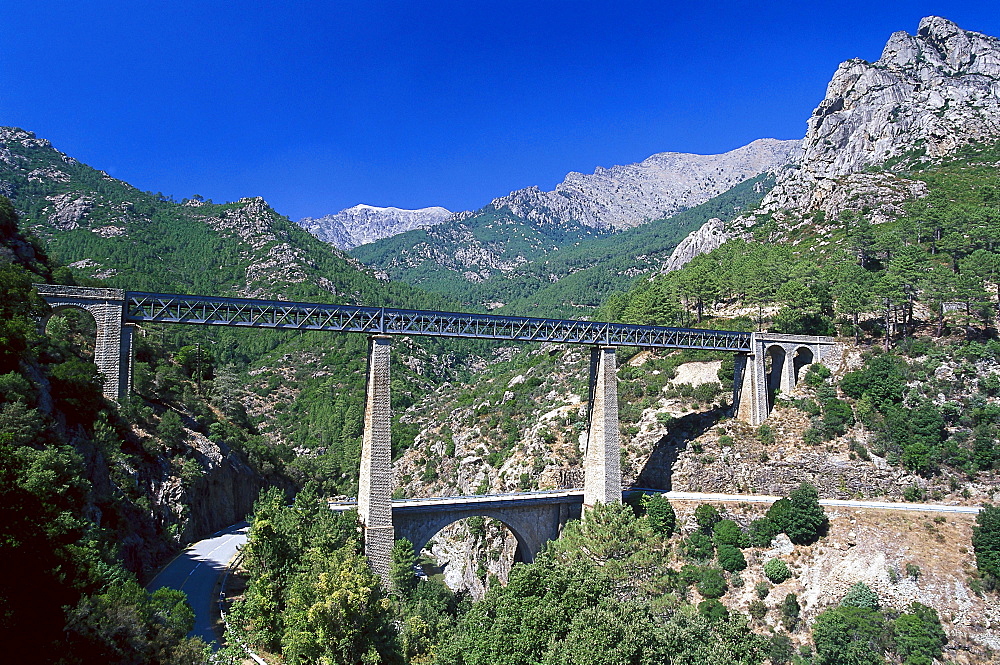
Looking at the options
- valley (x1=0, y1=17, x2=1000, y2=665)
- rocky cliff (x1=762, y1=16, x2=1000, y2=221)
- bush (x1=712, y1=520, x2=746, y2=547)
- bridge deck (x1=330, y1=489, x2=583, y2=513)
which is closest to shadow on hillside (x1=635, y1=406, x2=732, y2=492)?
valley (x1=0, y1=17, x2=1000, y2=665)

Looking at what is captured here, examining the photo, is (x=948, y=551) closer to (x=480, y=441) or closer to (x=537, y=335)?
(x=537, y=335)

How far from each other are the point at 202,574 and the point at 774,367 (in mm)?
47561

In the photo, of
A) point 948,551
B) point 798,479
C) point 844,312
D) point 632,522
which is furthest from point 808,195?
point 632,522

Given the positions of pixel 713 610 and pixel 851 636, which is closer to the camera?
pixel 851 636

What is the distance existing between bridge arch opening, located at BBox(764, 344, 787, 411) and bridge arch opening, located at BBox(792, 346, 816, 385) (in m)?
1.39

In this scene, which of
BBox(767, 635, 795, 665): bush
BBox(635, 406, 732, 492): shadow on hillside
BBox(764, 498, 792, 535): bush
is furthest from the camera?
BBox(635, 406, 732, 492): shadow on hillside

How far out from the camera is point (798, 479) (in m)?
46.8

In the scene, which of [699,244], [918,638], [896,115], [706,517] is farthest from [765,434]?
[896,115]

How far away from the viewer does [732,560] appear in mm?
39500

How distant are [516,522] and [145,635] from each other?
26.5 metres

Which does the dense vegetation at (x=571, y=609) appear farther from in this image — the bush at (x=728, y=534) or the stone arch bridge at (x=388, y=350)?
the stone arch bridge at (x=388, y=350)

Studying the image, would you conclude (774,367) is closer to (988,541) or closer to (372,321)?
(988,541)

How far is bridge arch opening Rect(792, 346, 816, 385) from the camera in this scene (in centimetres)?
5572

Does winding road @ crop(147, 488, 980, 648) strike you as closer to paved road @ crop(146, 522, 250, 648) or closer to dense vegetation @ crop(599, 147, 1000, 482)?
paved road @ crop(146, 522, 250, 648)
